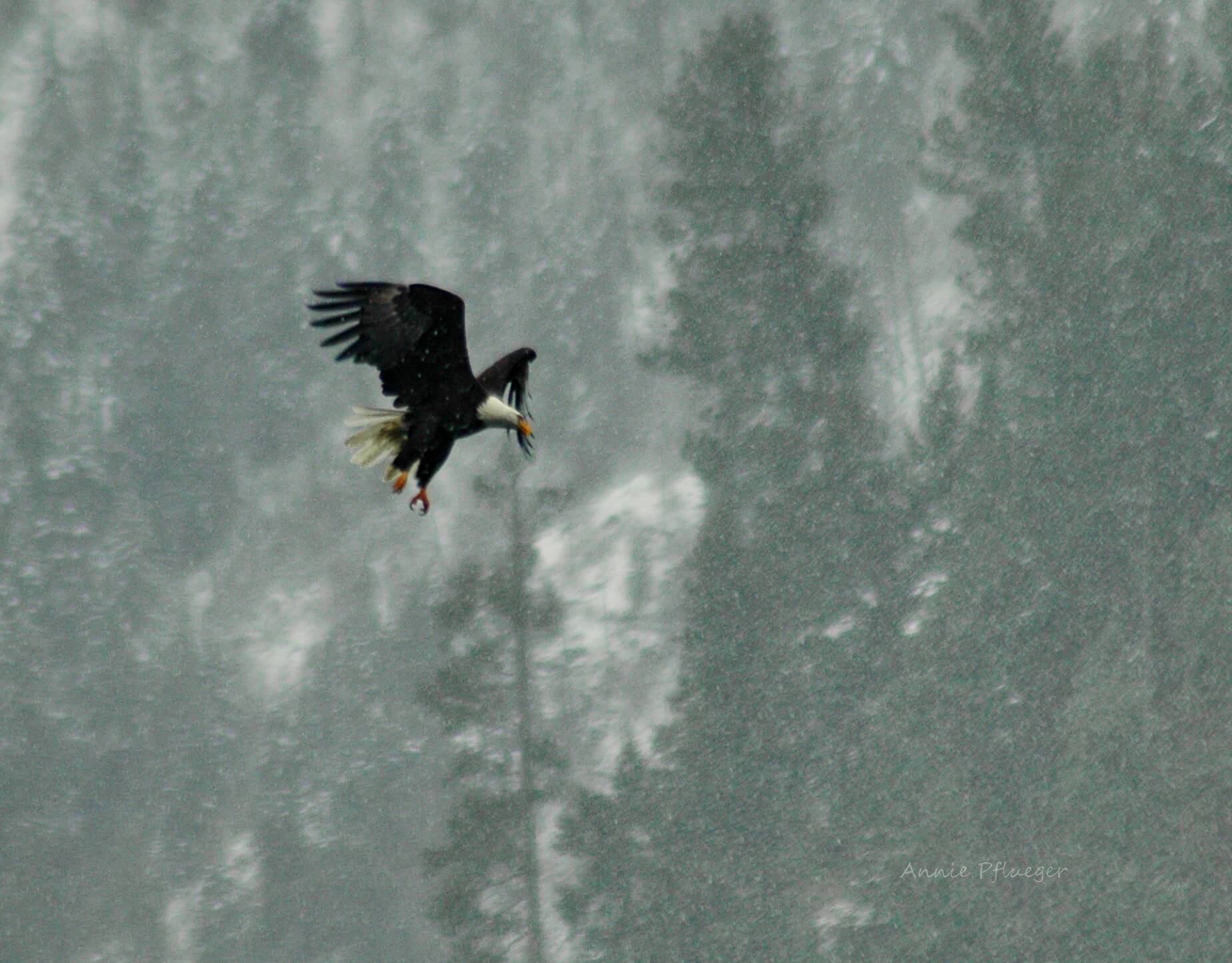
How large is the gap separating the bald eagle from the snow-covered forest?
18.0 m

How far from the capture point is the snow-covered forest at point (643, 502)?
26.7 m

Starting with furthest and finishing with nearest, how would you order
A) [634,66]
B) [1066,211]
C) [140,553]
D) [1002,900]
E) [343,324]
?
[634,66] → [140,553] → [1066,211] → [1002,900] → [343,324]

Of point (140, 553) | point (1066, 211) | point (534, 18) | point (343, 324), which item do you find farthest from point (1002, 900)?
point (534, 18)

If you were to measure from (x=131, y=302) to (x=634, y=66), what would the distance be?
1972 centimetres

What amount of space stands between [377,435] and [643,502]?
29.4m

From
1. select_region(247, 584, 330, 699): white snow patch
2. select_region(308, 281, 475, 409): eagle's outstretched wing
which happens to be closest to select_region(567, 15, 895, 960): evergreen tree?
select_region(247, 584, 330, 699): white snow patch

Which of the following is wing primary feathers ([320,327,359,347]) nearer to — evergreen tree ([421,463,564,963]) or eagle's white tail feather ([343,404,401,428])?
eagle's white tail feather ([343,404,401,428])

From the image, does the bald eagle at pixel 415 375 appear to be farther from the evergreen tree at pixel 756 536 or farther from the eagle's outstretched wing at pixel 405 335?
the evergreen tree at pixel 756 536

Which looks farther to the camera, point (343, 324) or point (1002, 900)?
point (1002, 900)

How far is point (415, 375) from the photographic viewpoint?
5988mm

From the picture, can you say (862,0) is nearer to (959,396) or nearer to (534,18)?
(534,18)

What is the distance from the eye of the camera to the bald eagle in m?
5.77

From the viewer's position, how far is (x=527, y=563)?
3006 centimetres

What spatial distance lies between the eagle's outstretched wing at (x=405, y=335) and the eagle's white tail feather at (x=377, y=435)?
0.12 metres
